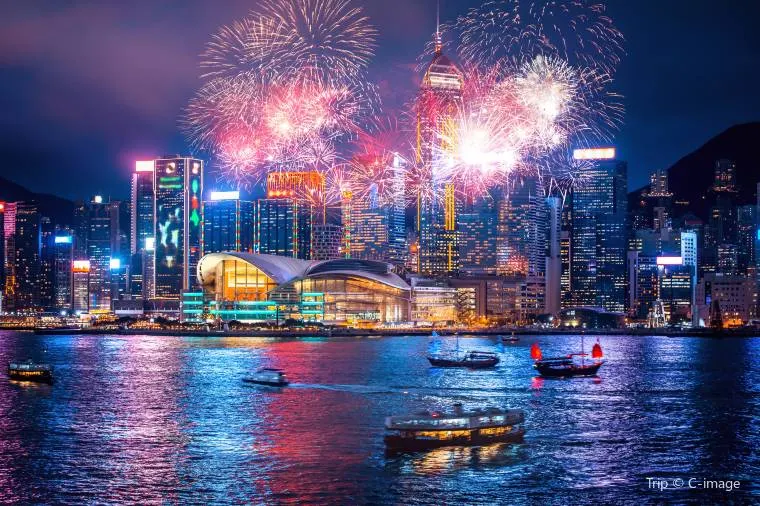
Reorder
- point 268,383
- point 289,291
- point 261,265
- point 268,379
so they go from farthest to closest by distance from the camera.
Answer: point 289,291 < point 261,265 < point 268,379 < point 268,383

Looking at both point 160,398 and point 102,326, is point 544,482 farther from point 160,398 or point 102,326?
point 102,326

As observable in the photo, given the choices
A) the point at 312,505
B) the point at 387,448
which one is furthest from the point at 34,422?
the point at 312,505

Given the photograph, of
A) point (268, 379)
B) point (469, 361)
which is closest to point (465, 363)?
point (469, 361)

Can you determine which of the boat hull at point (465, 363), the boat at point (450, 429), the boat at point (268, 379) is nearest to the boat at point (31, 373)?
the boat at point (268, 379)

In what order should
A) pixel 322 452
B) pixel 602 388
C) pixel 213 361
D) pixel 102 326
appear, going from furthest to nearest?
pixel 102 326 < pixel 213 361 < pixel 602 388 < pixel 322 452

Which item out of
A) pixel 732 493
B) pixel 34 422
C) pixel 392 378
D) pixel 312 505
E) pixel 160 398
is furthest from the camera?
pixel 392 378

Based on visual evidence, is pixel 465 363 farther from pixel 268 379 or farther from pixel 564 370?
pixel 268 379
